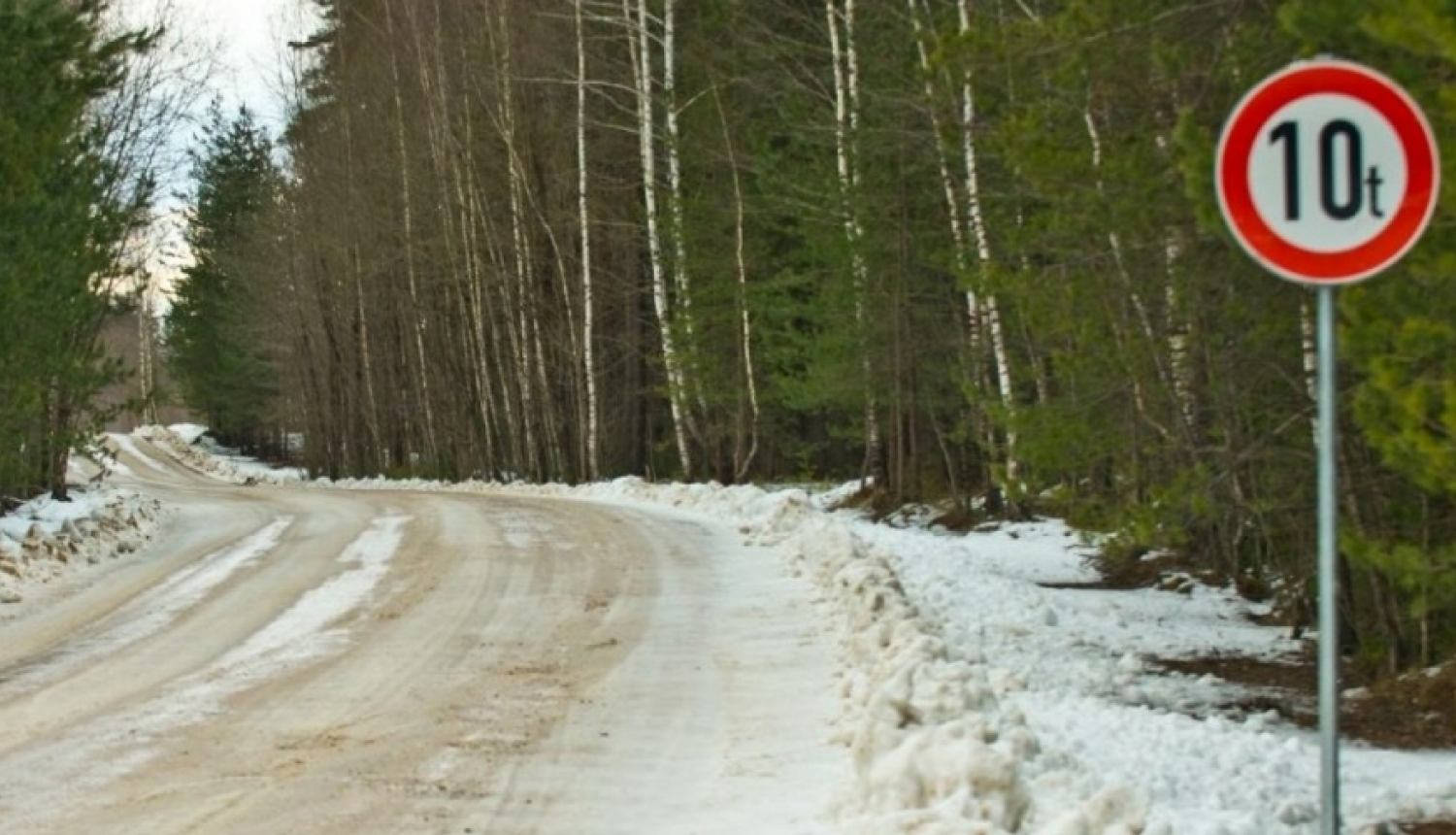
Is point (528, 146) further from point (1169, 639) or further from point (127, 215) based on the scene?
point (1169, 639)

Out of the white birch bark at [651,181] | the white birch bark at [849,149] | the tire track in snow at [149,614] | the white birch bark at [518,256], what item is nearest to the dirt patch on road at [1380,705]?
the tire track in snow at [149,614]

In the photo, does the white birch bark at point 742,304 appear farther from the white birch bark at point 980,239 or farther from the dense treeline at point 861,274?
the white birch bark at point 980,239

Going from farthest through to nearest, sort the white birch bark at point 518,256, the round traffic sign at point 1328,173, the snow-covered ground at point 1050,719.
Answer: the white birch bark at point 518,256 < the snow-covered ground at point 1050,719 < the round traffic sign at point 1328,173

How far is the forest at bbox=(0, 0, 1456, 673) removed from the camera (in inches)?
379

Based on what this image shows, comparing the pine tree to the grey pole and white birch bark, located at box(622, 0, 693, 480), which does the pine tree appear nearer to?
white birch bark, located at box(622, 0, 693, 480)

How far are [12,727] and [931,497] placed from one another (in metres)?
17.5

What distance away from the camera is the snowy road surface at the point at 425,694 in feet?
22.5

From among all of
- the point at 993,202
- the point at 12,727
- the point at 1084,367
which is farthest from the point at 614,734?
the point at 993,202

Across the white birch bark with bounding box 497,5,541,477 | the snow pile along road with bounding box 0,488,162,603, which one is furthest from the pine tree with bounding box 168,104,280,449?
the snow pile along road with bounding box 0,488,162,603

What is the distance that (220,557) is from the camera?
679 inches

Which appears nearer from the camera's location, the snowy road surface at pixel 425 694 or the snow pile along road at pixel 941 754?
the snow pile along road at pixel 941 754

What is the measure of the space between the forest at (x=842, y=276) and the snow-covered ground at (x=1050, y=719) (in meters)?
0.95

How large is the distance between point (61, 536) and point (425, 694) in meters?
10.0

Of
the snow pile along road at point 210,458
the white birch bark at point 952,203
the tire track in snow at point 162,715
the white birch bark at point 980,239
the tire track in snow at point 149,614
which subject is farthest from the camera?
the snow pile along road at point 210,458
